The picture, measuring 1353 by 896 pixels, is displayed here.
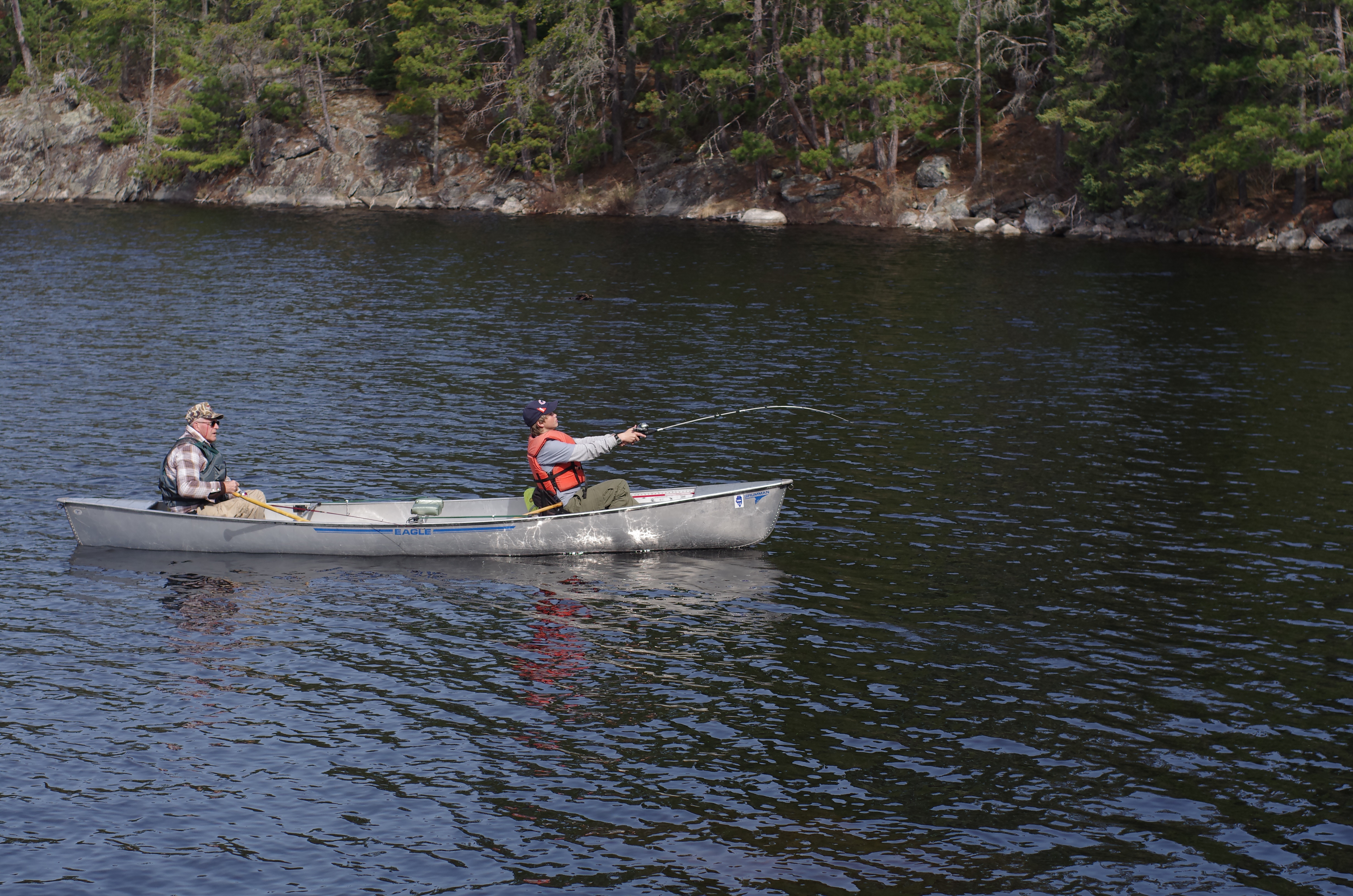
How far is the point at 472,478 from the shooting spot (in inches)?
874

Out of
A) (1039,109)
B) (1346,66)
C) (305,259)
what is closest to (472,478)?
(305,259)

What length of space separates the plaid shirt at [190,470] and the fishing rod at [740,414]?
6451 mm

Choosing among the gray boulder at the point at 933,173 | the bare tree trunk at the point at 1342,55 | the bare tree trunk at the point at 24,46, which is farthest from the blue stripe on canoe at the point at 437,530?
the bare tree trunk at the point at 24,46

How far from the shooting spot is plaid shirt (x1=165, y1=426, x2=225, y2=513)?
61.3 feet

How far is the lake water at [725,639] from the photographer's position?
36.8 ft

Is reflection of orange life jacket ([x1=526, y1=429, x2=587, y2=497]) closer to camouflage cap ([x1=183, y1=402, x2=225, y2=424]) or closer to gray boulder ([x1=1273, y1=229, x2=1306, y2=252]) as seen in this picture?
camouflage cap ([x1=183, y1=402, x2=225, y2=424])

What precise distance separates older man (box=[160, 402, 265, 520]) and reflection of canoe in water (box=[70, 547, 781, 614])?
27.4 inches

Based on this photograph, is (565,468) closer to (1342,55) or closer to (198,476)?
(198,476)

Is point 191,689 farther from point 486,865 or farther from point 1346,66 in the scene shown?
point 1346,66

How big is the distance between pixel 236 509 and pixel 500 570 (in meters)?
4.20

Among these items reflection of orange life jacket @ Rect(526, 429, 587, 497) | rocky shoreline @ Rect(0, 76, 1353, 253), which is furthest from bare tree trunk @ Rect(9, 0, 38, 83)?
reflection of orange life jacket @ Rect(526, 429, 587, 497)

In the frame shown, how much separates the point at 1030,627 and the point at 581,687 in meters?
5.73

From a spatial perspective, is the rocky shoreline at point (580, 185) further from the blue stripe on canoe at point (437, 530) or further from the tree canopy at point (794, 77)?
the blue stripe on canoe at point (437, 530)

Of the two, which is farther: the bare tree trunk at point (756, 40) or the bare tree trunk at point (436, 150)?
the bare tree trunk at point (436, 150)
